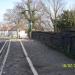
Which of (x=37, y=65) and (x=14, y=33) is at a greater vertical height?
(x=37, y=65)

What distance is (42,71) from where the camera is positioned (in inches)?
540

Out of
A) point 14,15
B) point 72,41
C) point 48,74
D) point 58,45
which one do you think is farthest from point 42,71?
point 14,15

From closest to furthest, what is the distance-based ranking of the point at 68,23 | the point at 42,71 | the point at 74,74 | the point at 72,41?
the point at 74,74 < the point at 42,71 < the point at 72,41 < the point at 68,23

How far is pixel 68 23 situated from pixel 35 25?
114 feet

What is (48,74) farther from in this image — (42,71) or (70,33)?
(70,33)

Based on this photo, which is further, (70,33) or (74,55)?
(70,33)

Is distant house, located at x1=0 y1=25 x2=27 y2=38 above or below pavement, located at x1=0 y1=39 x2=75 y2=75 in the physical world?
below

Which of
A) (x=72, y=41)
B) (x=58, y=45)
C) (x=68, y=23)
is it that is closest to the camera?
(x=72, y=41)

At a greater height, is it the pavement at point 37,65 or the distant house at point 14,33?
the pavement at point 37,65

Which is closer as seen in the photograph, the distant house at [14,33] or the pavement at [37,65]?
the pavement at [37,65]

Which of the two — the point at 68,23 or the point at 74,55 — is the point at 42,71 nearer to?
the point at 74,55

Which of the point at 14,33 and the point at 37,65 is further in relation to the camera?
the point at 14,33

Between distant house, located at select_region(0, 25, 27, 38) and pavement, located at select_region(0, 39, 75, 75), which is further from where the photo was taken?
distant house, located at select_region(0, 25, 27, 38)

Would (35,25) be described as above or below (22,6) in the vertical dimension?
below
